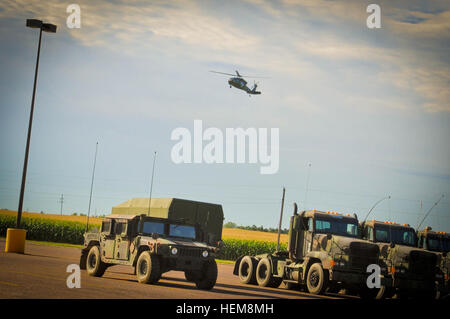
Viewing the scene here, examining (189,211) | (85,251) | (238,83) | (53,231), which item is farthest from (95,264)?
(238,83)

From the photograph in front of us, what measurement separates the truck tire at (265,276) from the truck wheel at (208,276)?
4.31m

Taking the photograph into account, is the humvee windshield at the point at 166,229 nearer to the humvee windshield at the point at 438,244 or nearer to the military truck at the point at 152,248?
the military truck at the point at 152,248

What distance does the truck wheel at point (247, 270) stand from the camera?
22.9m

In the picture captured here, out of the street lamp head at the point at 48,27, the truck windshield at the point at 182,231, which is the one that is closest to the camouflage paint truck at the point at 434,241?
the truck windshield at the point at 182,231

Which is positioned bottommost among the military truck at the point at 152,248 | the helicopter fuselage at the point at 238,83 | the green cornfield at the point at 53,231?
the green cornfield at the point at 53,231

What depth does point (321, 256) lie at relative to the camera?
784 inches

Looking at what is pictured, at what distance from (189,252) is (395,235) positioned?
7273 millimetres

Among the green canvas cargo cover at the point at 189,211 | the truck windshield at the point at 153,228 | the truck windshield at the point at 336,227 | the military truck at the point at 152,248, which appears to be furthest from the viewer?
Result: the green canvas cargo cover at the point at 189,211

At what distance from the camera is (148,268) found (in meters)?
17.5

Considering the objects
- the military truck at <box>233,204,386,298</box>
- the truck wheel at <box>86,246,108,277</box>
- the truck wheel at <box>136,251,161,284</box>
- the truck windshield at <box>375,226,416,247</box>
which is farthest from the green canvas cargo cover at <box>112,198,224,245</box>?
the truck wheel at <box>136,251,161,284</box>

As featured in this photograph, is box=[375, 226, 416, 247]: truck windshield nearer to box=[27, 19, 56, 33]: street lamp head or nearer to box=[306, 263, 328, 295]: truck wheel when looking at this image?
box=[306, 263, 328, 295]: truck wheel

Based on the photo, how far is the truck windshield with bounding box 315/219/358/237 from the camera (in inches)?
823

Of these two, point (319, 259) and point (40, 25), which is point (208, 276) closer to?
point (319, 259)
